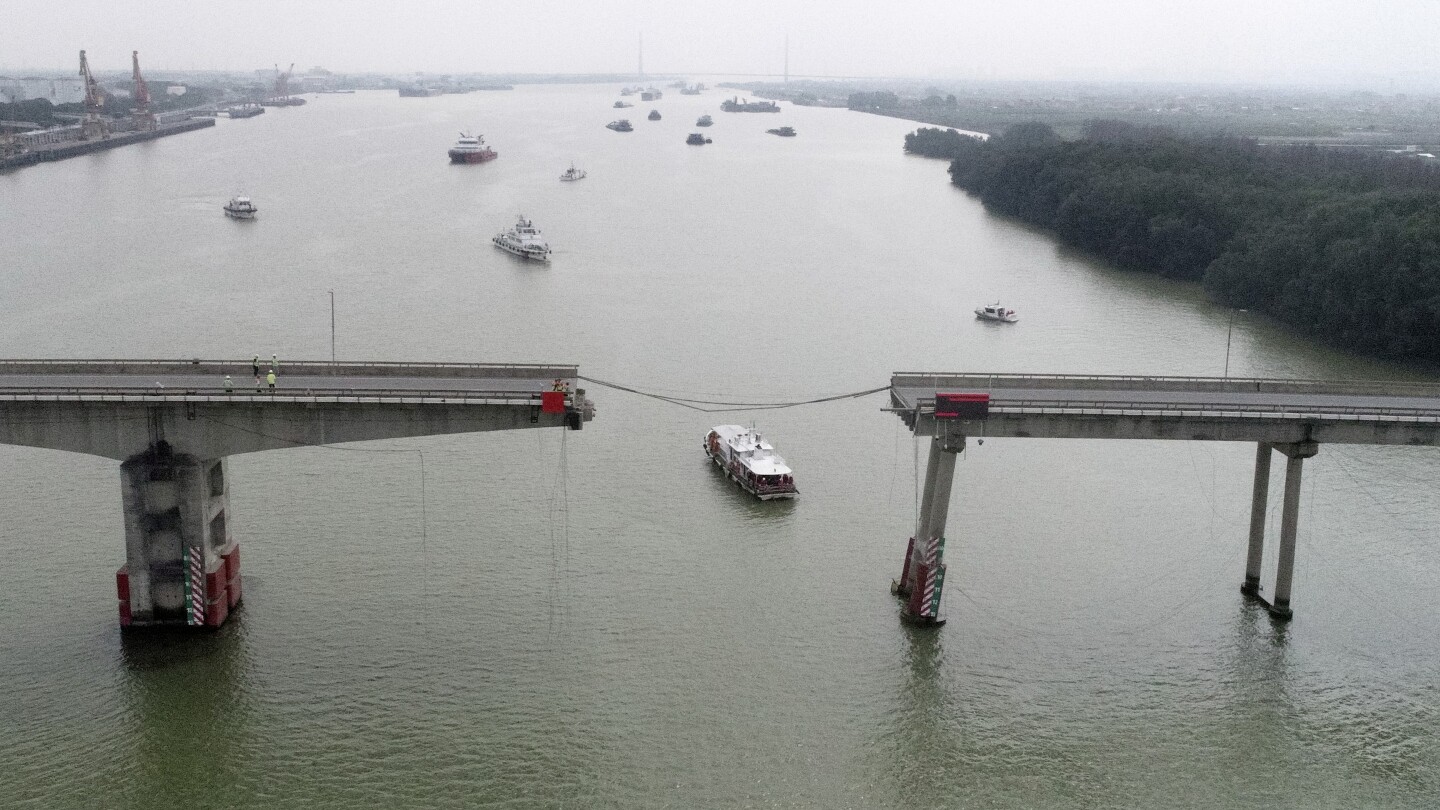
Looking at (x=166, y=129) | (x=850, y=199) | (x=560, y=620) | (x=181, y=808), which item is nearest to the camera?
(x=181, y=808)

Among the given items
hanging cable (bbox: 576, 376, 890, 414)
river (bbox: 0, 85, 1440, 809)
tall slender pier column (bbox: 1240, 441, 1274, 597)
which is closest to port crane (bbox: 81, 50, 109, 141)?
river (bbox: 0, 85, 1440, 809)

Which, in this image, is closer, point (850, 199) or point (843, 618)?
point (843, 618)

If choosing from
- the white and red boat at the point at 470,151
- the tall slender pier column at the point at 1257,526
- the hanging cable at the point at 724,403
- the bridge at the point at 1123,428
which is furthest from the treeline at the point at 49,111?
the tall slender pier column at the point at 1257,526

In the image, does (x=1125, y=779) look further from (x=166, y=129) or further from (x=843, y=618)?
(x=166, y=129)

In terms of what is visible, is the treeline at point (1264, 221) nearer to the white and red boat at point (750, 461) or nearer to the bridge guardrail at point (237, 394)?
the white and red boat at point (750, 461)

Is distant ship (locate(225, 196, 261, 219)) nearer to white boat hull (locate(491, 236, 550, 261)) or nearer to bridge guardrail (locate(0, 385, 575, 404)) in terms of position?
white boat hull (locate(491, 236, 550, 261))

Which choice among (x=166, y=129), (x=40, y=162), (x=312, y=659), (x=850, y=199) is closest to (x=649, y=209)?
(x=850, y=199)
